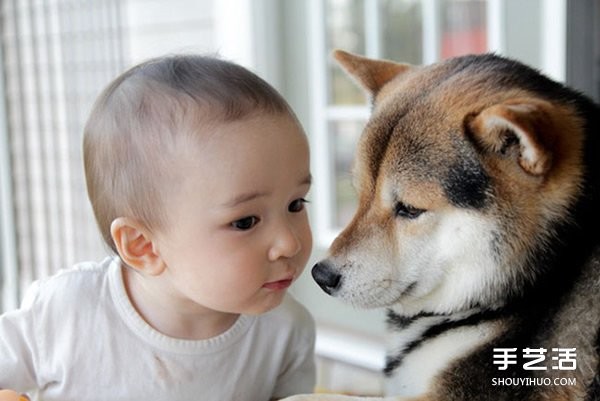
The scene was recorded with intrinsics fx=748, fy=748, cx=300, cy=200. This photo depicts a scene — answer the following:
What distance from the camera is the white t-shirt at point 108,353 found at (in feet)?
3.64

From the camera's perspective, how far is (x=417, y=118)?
3.44ft

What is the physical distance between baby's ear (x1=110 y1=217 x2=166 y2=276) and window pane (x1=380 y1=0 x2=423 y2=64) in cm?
186

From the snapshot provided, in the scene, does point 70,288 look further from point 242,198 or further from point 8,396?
point 242,198

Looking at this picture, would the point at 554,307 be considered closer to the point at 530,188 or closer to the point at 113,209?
the point at 530,188

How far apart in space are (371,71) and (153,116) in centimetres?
42

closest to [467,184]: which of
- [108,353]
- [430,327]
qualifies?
[430,327]

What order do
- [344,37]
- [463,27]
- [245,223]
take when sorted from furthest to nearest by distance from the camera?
[344,37]
[463,27]
[245,223]

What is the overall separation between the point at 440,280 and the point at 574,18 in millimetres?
1498

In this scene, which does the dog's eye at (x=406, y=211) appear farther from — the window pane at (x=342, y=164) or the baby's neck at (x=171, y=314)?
the window pane at (x=342, y=164)

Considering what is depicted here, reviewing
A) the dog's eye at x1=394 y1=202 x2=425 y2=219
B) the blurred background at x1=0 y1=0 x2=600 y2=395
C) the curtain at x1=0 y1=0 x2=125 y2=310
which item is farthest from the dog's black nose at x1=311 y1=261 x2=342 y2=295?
the curtain at x1=0 y1=0 x2=125 y2=310

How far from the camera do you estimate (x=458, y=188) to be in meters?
1.00

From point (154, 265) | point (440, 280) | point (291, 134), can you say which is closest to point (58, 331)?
point (154, 265)

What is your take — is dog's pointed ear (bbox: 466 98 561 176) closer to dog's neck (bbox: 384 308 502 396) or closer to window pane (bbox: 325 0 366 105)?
dog's neck (bbox: 384 308 502 396)

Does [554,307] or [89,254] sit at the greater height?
[554,307]
